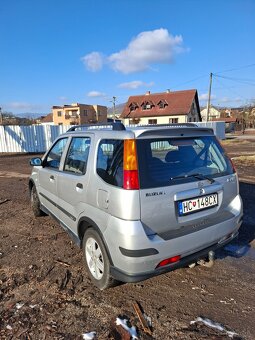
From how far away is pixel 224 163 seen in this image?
3.28m

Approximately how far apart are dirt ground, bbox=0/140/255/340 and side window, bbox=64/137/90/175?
133cm

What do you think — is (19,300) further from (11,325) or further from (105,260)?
(105,260)

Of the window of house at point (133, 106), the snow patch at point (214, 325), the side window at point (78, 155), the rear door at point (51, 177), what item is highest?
the window of house at point (133, 106)

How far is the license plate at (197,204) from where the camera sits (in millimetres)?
2703

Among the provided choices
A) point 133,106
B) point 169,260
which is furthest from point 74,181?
point 133,106

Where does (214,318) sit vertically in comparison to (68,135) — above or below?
below

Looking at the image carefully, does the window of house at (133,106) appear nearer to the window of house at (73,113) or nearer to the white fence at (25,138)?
the window of house at (73,113)

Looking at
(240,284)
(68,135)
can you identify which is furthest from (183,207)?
(68,135)

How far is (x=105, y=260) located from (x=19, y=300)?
1.08 meters

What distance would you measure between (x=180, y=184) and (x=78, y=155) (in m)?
1.47

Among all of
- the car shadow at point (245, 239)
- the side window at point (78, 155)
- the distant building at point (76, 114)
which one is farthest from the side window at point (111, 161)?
the distant building at point (76, 114)

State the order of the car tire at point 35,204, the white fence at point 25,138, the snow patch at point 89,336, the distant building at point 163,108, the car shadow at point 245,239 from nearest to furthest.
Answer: the snow patch at point 89,336, the car shadow at point 245,239, the car tire at point 35,204, the white fence at point 25,138, the distant building at point 163,108

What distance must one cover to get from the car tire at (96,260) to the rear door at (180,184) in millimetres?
696

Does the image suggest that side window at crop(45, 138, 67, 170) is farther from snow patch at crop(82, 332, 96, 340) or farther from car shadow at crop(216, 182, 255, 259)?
car shadow at crop(216, 182, 255, 259)
